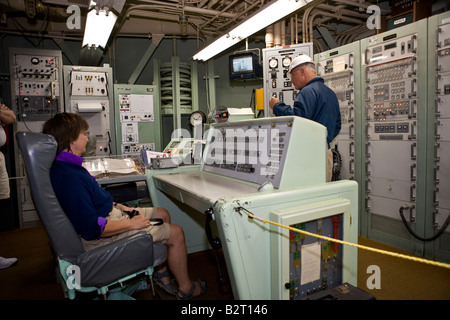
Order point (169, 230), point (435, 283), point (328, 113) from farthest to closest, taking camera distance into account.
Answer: point (328, 113) < point (435, 283) < point (169, 230)

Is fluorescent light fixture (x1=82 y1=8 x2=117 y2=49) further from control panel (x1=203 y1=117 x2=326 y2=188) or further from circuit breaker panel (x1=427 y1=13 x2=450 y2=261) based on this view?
circuit breaker panel (x1=427 y1=13 x2=450 y2=261)

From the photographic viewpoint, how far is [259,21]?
3.67 m

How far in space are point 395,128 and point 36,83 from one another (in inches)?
174

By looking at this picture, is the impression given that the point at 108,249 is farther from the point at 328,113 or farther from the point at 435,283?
the point at 435,283

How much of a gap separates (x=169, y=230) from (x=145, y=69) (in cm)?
467

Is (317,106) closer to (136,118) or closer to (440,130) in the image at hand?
(440,130)

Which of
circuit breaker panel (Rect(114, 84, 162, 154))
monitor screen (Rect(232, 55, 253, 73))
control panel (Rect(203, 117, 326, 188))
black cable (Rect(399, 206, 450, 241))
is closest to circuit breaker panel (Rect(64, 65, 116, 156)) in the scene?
circuit breaker panel (Rect(114, 84, 162, 154))

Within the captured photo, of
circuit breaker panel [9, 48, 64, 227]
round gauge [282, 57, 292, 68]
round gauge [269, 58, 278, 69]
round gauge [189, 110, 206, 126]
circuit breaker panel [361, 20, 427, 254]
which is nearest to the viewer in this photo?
circuit breaker panel [361, 20, 427, 254]

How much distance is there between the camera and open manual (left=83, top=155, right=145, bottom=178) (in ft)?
8.62

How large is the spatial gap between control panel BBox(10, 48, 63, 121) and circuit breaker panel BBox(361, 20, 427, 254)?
394cm

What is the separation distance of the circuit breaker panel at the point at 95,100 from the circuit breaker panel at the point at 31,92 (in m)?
0.16

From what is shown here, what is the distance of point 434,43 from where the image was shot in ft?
8.79
